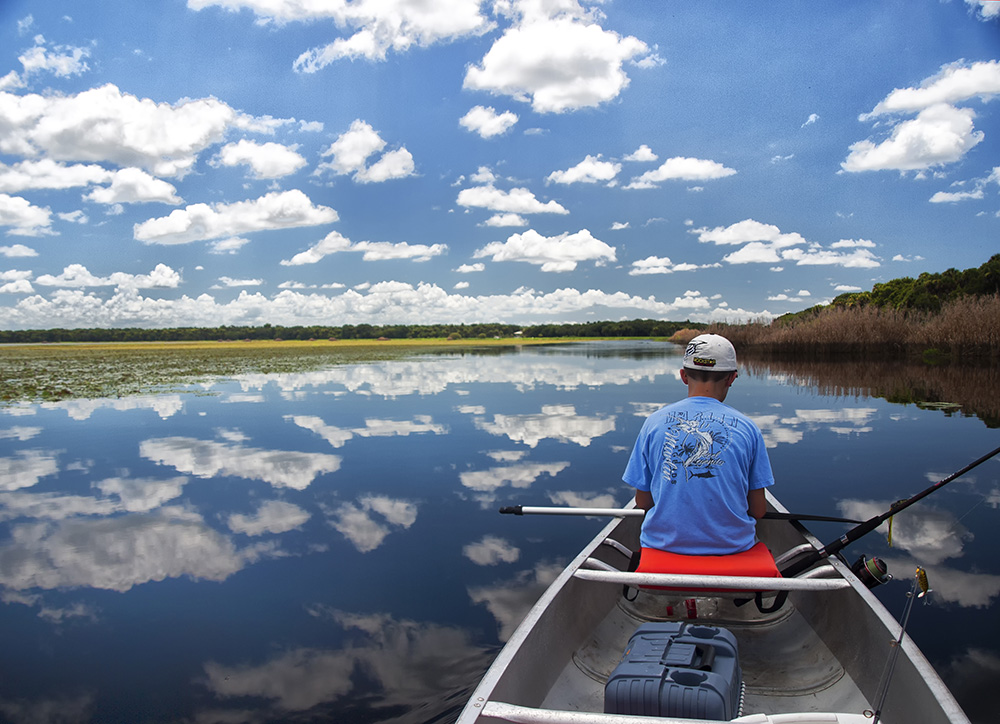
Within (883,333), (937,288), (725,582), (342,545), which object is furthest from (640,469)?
(937,288)

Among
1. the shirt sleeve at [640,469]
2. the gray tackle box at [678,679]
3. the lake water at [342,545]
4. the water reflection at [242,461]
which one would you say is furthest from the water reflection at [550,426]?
the gray tackle box at [678,679]

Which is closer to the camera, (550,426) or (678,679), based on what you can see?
(678,679)

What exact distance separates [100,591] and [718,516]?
510 centimetres

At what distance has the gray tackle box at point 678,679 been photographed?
2473 millimetres

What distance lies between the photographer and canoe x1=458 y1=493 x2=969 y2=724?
2.46 m

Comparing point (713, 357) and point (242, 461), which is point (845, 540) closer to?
point (713, 357)

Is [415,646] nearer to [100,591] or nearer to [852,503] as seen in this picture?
[100,591]

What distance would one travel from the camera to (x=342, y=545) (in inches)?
252

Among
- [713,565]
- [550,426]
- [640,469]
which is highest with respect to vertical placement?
[640,469]

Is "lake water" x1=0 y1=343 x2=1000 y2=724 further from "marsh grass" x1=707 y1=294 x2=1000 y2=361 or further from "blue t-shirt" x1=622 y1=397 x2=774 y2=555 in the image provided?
"marsh grass" x1=707 y1=294 x2=1000 y2=361

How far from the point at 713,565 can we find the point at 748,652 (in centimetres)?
89

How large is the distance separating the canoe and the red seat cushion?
110mm

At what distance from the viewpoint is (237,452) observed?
36.7ft

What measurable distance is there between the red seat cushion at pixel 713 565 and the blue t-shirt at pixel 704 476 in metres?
0.04
